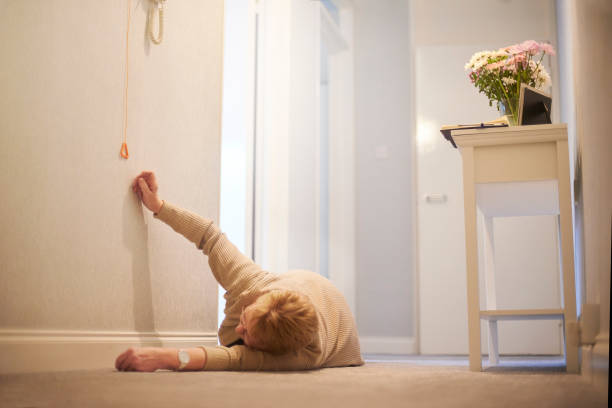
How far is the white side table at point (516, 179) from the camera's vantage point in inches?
80.8

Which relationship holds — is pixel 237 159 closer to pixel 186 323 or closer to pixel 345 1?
pixel 186 323

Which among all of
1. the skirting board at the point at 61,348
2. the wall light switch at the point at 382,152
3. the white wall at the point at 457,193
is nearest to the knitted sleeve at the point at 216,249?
the skirting board at the point at 61,348

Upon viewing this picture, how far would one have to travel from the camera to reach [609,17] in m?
1.27

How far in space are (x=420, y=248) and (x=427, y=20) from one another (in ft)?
5.25

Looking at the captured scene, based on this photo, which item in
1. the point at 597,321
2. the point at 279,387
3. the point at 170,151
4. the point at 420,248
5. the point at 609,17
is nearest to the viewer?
the point at 609,17

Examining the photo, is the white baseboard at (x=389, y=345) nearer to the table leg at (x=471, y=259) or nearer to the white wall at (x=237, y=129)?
the white wall at (x=237, y=129)

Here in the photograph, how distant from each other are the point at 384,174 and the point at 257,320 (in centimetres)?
320

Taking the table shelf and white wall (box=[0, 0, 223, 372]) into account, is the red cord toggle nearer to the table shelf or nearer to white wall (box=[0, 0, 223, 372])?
white wall (box=[0, 0, 223, 372])

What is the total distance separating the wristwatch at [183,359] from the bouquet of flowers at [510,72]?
139cm

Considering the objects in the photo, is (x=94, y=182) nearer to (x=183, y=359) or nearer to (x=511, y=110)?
(x=183, y=359)

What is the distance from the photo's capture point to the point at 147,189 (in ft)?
7.19

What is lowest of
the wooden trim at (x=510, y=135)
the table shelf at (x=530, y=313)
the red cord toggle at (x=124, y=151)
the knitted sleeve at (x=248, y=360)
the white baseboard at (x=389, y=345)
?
the white baseboard at (x=389, y=345)

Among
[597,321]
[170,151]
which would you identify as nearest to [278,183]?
[170,151]

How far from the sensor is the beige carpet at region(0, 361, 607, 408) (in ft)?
3.85
